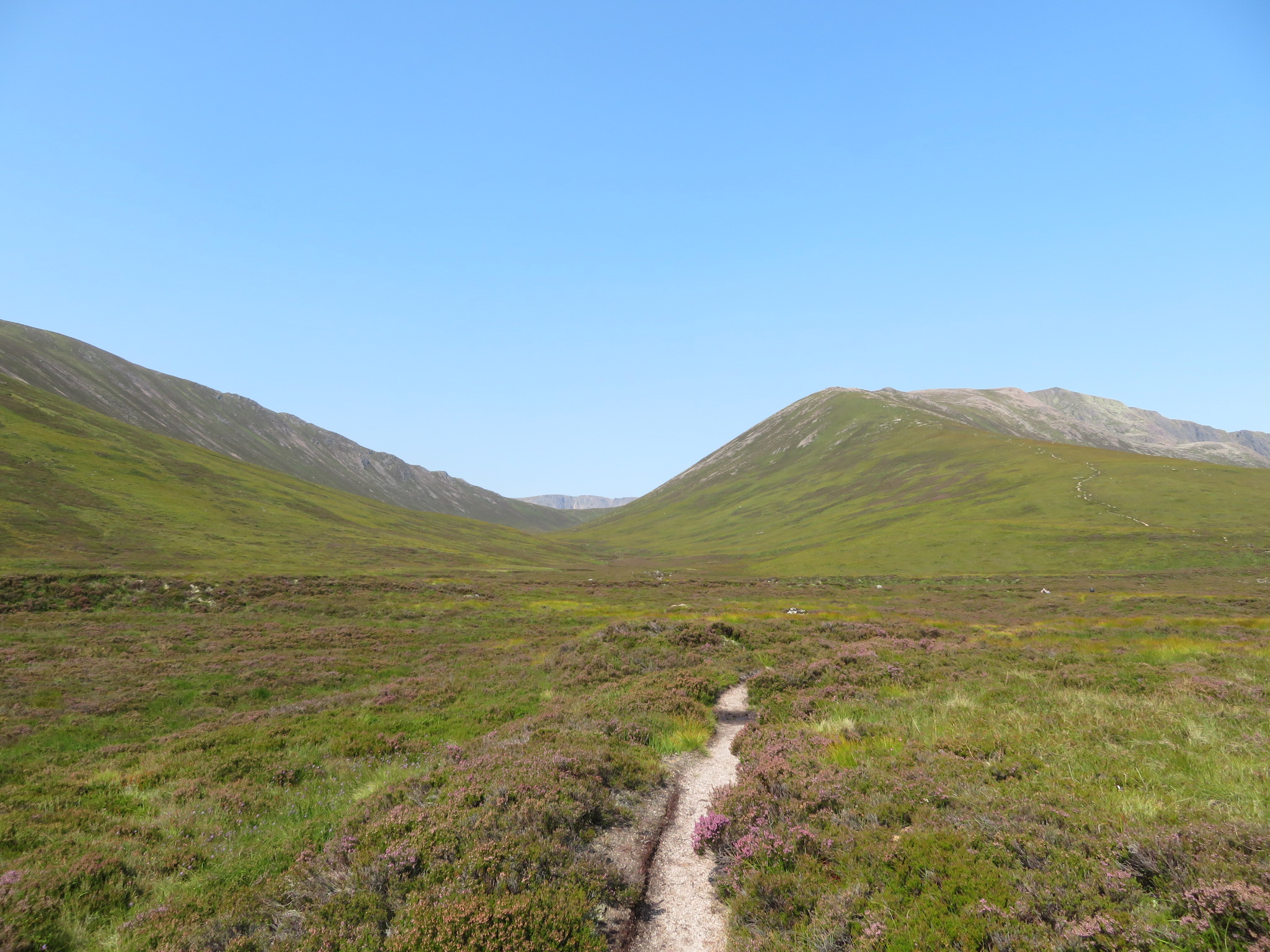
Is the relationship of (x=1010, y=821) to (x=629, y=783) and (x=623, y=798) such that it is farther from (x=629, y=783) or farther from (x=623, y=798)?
(x=629, y=783)

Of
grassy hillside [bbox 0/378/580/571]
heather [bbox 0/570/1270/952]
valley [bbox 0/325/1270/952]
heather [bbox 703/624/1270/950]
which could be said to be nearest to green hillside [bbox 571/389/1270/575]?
valley [bbox 0/325/1270/952]

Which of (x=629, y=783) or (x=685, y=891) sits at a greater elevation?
(x=685, y=891)

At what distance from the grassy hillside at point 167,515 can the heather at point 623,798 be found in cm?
5575

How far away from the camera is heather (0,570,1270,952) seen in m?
6.75

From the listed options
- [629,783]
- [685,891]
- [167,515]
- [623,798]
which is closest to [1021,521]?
[629,783]

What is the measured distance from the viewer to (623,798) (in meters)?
11.6

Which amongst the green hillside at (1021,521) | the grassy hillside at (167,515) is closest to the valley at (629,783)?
the grassy hillside at (167,515)

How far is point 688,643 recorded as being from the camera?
29.2 metres

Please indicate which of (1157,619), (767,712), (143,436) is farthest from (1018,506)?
(143,436)

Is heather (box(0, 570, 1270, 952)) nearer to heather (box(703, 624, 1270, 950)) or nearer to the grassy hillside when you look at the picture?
heather (box(703, 624, 1270, 950))

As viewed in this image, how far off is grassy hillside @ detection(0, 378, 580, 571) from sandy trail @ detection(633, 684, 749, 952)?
242 ft

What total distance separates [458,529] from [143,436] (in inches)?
3308

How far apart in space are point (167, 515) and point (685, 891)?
118m

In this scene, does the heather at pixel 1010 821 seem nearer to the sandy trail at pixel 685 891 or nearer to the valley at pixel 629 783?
the valley at pixel 629 783
